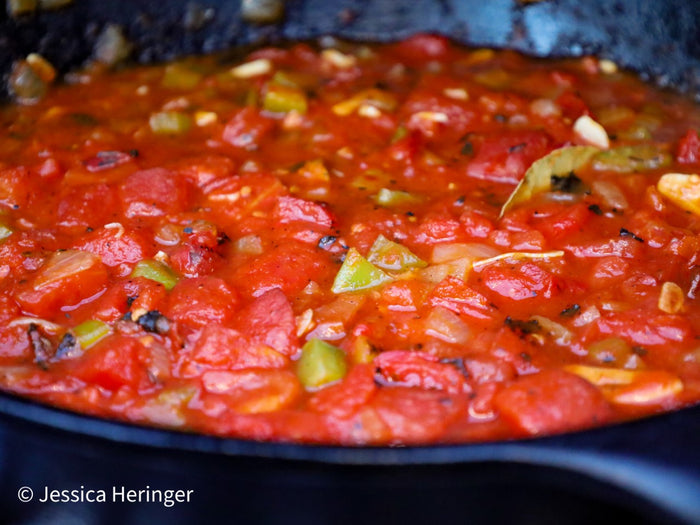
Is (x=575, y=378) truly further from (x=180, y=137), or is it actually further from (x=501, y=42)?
(x=501, y=42)

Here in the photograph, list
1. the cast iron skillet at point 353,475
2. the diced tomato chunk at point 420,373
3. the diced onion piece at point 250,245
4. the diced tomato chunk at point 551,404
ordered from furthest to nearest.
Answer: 1. the diced onion piece at point 250,245
2. the diced tomato chunk at point 420,373
3. the diced tomato chunk at point 551,404
4. the cast iron skillet at point 353,475

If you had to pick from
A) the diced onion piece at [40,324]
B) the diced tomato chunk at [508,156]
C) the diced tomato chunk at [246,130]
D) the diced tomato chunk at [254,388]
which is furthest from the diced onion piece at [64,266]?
the diced tomato chunk at [508,156]

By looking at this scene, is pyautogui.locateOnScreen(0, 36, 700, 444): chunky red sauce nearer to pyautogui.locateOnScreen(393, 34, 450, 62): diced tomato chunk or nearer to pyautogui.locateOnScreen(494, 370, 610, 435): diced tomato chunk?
pyautogui.locateOnScreen(494, 370, 610, 435): diced tomato chunk

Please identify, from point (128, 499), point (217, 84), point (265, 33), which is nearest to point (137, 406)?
point (128, 499)

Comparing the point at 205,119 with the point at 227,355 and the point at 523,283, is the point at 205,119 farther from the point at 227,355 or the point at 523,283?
the point at 523,283

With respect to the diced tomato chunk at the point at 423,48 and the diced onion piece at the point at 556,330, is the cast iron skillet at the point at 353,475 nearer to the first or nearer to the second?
the diced onion piece at the point at 556,330
